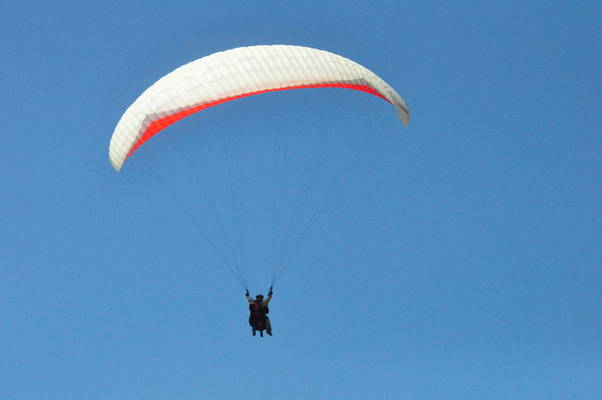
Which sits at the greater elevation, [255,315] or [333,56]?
[333,56]

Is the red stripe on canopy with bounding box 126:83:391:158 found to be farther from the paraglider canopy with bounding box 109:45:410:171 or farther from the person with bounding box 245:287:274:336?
the person with bounding box 245:287:274:336

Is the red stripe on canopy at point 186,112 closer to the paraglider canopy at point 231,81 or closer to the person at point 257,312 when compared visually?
the paraglider canopy at point 231,81

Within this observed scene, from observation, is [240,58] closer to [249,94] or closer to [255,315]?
[249,94]

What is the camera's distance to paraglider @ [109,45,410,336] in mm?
42750

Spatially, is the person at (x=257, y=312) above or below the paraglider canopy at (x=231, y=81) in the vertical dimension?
below

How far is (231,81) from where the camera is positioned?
42.8 metres

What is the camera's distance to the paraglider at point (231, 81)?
1683 inches

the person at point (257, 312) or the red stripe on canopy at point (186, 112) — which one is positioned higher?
the red stripe on canopy at point (186, 112)

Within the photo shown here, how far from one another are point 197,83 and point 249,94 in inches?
58.7

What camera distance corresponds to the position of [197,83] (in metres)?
42.8

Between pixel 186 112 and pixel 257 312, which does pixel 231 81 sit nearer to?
pixel 186 112

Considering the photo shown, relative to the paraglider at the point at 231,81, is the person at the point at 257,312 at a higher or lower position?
lower

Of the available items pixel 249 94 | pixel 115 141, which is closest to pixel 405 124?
pixel 249 94

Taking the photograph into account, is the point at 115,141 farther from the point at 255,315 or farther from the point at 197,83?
the point at 255,315
